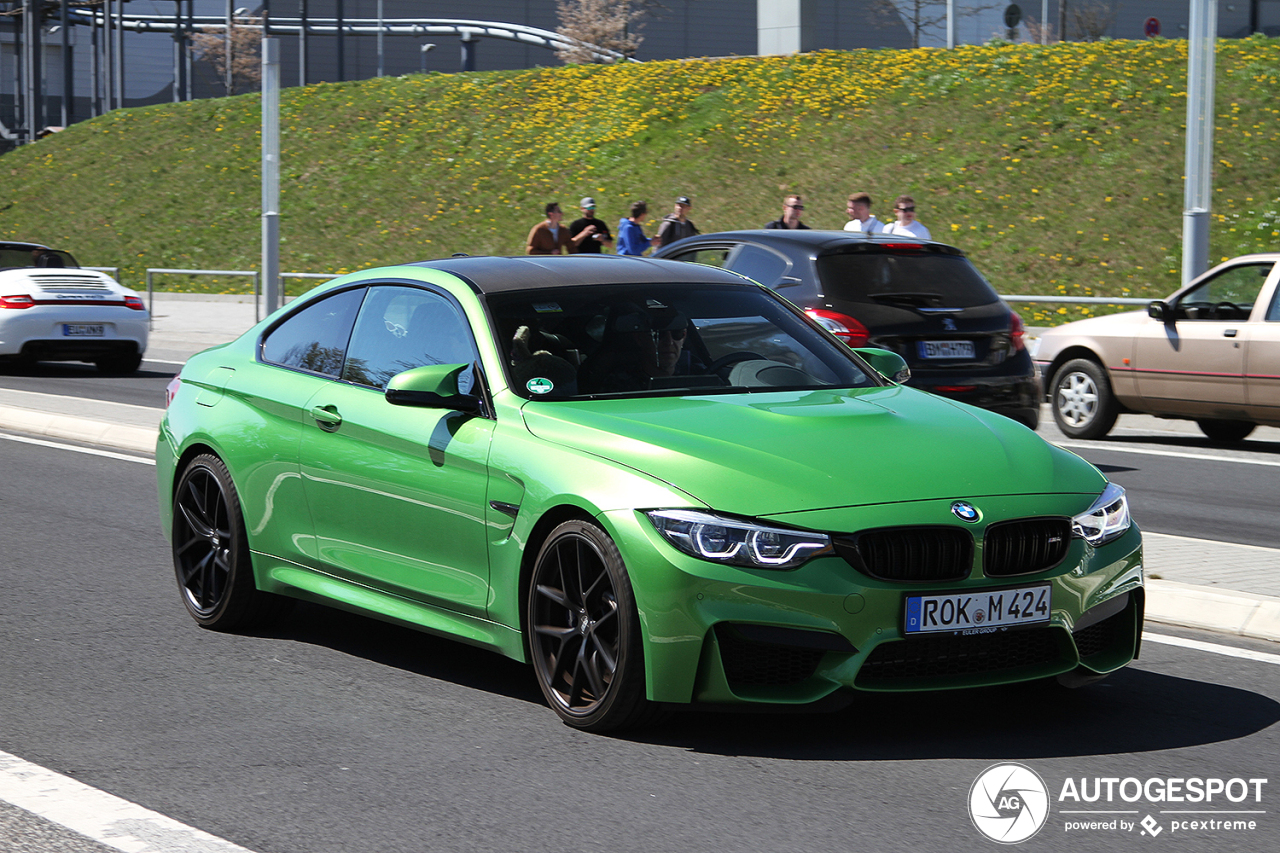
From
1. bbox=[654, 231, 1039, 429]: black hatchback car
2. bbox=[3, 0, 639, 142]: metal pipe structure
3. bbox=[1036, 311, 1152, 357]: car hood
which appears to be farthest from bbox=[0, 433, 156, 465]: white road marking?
bbox=[3, 0, 639, 142]: metal pipe structure

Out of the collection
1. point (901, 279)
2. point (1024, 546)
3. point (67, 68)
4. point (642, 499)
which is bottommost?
point (1024, 546)

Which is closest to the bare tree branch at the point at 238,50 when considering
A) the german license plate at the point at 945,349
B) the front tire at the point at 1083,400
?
the front tire at the point at 1083,400

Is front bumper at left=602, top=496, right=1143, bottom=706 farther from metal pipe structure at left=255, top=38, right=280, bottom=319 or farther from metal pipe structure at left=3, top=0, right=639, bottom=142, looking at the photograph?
metal pipe structure at left=3, top=0, right=639, bottom=142

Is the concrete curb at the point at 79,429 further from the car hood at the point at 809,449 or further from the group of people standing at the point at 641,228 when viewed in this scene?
the car hood at the point at 809,449

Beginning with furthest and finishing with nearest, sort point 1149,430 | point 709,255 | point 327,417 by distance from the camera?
point 1149,430 < point 709,255 < point 327,417

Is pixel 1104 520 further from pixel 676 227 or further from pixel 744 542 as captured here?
pixel 676 227

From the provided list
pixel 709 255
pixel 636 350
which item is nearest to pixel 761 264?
pixel 709 255

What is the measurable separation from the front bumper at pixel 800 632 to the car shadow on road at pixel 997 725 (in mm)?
200

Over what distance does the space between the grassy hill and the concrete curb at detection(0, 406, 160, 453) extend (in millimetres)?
10951

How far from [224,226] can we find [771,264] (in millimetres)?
33528

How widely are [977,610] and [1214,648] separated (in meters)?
1.95

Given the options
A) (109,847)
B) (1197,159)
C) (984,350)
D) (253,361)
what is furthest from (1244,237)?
(109,847)

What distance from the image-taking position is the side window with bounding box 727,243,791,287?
10812mm

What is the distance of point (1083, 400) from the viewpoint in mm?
14234
